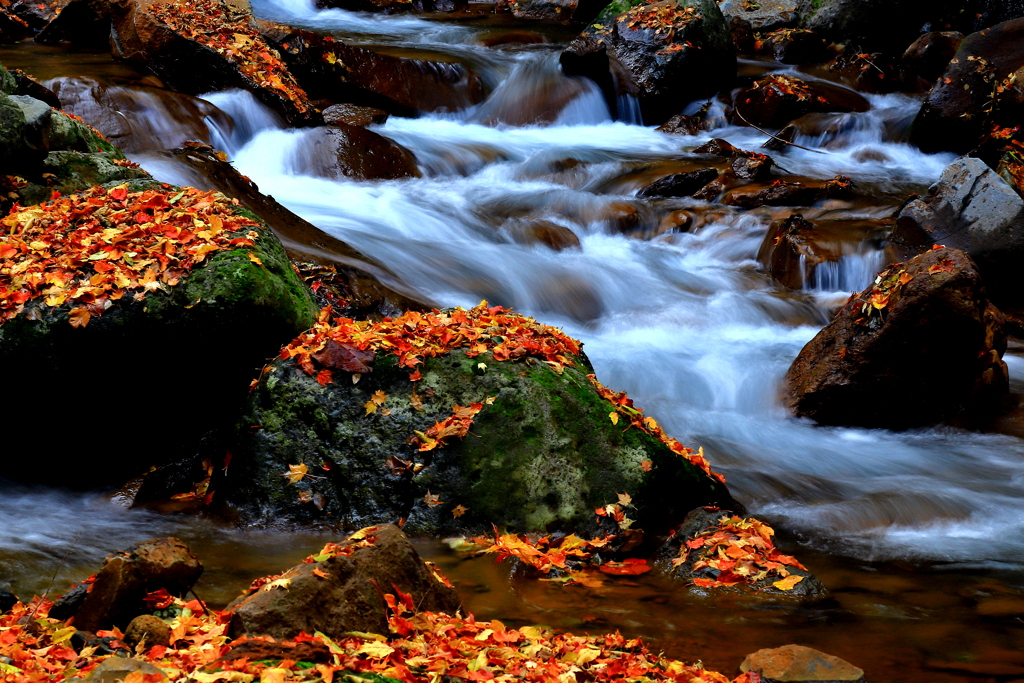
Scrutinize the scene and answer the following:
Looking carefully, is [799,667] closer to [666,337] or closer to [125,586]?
[125,586]

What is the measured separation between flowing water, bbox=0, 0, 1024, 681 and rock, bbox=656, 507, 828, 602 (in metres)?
0.14

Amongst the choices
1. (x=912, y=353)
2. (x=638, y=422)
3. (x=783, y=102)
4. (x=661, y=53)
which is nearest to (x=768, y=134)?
(x=783, y=102)

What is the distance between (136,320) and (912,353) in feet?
17.9

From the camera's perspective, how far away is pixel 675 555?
4195 mm

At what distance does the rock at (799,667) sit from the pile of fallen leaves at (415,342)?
88.0 inches

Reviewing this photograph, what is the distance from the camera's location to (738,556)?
4.02 meters

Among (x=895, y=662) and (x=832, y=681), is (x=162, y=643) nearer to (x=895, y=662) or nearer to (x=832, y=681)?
(x=832, y=681)

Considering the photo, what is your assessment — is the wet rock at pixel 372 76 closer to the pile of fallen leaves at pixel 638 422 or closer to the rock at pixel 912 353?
the rock at pixel 912 353

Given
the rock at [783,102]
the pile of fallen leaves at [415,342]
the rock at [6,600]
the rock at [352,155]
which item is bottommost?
the rock at [6,600]

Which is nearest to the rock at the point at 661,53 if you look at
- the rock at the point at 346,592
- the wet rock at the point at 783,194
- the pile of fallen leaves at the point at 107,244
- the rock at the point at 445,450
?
the wet rock at the point at 783,194

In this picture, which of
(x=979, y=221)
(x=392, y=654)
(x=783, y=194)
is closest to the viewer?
(x=392, y=654)

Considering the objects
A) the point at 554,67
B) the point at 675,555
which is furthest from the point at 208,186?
the point at 554,67

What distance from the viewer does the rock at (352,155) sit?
405 inches

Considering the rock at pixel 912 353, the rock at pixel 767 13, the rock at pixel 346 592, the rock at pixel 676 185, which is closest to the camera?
the rock at pixel 346 592
